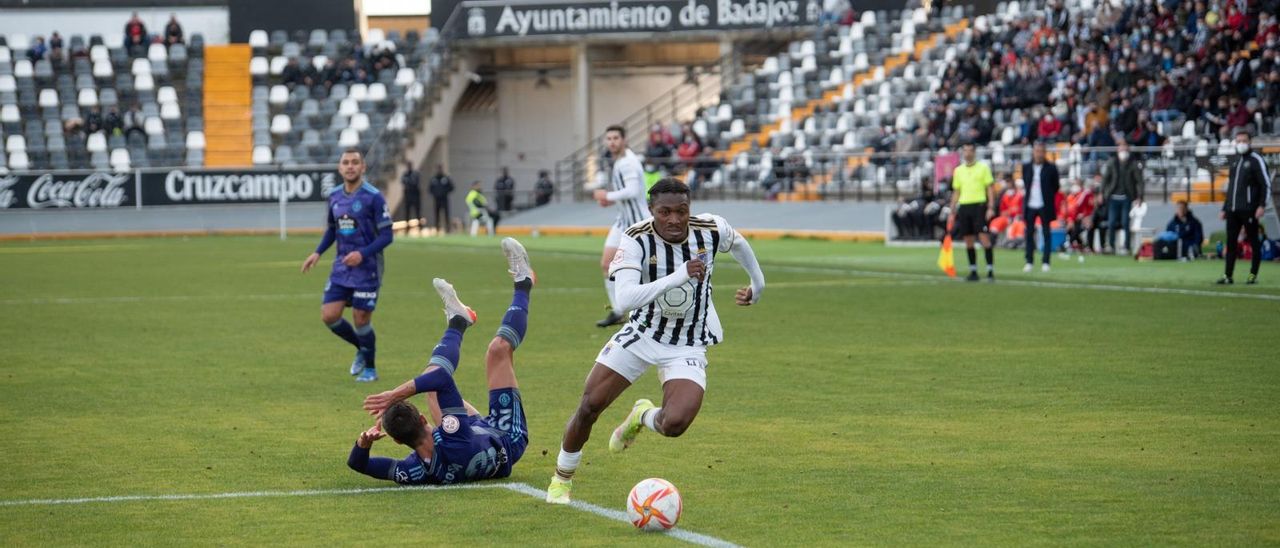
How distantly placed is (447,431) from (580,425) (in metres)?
0.85

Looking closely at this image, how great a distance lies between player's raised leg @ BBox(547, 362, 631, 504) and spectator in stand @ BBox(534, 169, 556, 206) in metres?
40.9

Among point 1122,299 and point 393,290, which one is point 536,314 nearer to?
point 393,290

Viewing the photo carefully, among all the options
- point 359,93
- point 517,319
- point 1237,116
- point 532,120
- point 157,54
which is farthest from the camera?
point 532,120

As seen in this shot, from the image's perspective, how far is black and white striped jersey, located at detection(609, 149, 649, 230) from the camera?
18188mm

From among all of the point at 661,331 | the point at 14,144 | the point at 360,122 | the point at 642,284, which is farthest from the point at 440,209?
the point at 642,284

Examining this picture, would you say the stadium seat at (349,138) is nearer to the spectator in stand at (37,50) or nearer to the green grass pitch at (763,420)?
the spectator in stand at (37,50)

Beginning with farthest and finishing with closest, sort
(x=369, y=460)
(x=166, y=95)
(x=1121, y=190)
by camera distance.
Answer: (x=166, y=95) → (x=1121, y=190) → (x=369, y=460)

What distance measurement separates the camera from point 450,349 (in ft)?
31.3

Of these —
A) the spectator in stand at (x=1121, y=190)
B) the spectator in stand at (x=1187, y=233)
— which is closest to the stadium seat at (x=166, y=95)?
the spectator in stand at (x=1121, y=190)

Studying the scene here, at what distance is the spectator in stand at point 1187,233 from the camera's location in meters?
27.0

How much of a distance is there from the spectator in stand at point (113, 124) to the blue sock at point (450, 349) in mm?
42613

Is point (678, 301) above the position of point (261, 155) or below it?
below

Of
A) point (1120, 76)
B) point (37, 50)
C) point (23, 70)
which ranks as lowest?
point (1120, 76)

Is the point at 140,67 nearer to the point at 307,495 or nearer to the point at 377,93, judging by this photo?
the point at 377,93
